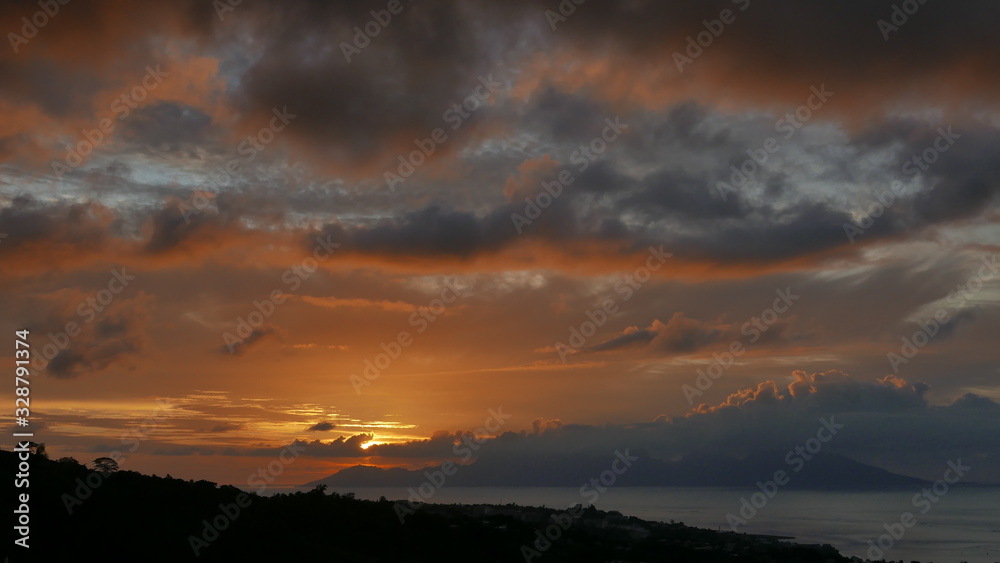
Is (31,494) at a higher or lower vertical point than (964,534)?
higher

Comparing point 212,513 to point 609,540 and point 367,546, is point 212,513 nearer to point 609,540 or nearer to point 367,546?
point 367,546

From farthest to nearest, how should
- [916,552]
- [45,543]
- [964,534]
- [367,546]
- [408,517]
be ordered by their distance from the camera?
[964,534] → [916,552] → [408,517] → [367,546] → [45,543]

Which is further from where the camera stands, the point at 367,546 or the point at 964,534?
the point at 964,534

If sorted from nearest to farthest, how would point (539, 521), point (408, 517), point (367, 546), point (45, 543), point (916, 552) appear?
1. point (45, 543)
2. point (367, 546)
3. point (408, 517)
4. point (539, 521)
5. point (916, 552)

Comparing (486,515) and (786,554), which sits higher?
(486,515)

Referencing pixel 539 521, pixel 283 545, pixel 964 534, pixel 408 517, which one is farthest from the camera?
pixel 964 534

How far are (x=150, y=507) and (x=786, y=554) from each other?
35.3m

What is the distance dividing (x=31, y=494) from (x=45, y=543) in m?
4.83

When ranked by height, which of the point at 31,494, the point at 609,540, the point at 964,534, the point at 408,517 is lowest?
the point at 964,534

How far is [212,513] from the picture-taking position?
122ft

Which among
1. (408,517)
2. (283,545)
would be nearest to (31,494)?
(283,545)

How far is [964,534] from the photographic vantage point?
141000 mm

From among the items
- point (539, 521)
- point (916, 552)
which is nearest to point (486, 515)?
point (539, 521)

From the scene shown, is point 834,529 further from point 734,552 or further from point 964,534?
point 734,552
